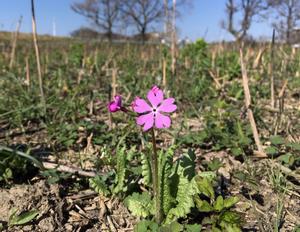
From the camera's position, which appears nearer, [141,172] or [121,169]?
[121,169]

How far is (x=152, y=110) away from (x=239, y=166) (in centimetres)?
115

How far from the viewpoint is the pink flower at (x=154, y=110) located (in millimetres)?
1096

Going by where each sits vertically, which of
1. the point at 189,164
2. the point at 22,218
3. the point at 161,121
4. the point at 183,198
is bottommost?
the point at 22,218

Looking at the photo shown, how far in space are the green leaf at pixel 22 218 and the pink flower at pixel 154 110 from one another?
2.36 ft

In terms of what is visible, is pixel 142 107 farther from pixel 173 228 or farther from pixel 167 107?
pixel 173 228

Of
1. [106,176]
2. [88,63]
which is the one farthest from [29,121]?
[88,63]

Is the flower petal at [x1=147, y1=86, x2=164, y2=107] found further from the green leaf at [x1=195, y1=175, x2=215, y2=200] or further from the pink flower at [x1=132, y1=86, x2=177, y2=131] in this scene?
the green leaf at [x1=195, y1=175, x2=215, y2=200]

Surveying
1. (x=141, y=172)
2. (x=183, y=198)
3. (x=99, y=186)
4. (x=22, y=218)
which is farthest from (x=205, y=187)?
(x=22, y=218)

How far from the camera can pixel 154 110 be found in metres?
1.13

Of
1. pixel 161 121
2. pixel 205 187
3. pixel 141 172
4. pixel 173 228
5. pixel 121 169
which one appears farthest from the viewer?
pixel 141 172

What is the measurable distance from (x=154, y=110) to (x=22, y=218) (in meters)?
0.78

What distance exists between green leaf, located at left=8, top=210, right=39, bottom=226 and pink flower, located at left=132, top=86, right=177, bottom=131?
2.36 feet

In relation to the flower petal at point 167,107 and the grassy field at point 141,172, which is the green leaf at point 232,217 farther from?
the flower petal at point 167,107

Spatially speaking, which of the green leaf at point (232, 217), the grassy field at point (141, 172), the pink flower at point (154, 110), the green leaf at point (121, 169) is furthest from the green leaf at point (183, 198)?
the pink flower at point (154, 110)
